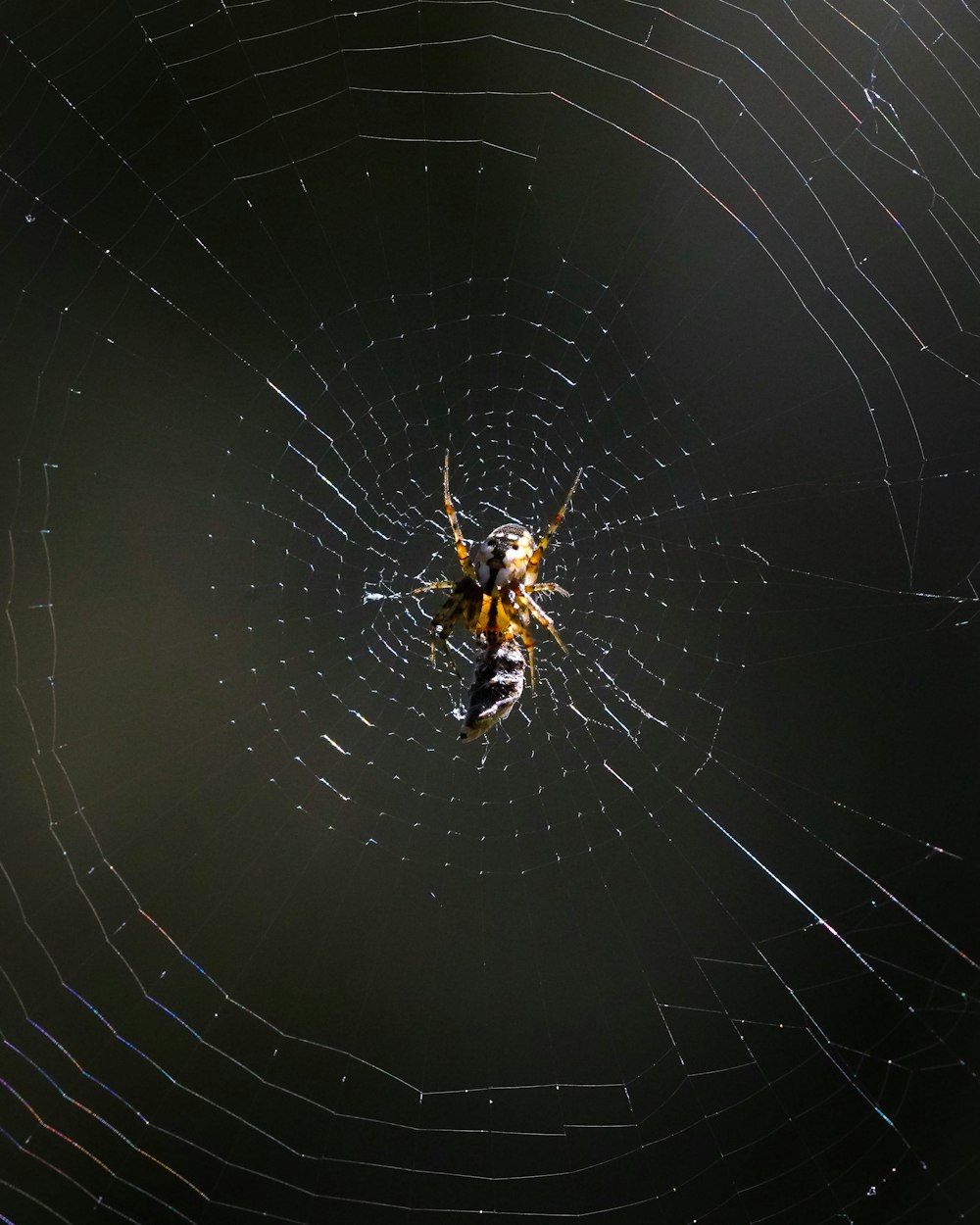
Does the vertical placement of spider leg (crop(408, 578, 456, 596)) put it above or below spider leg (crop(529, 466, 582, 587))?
below

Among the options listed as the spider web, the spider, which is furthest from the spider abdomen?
the spider web

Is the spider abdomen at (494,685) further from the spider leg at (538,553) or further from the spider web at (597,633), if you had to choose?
the spider web at (597,633)

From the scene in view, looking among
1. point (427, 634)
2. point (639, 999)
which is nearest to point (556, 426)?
point (427, 634)

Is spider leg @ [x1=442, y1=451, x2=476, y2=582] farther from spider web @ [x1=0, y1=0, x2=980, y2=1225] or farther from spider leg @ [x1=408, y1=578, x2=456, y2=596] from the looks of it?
spider web @ [x1=0, y1=0, x2=980, y2=1225]

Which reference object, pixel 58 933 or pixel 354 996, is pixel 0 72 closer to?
pixel 58 933

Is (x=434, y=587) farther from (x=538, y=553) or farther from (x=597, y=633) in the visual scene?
(x=597, y=633)

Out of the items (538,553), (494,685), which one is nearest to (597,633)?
(538,553)
